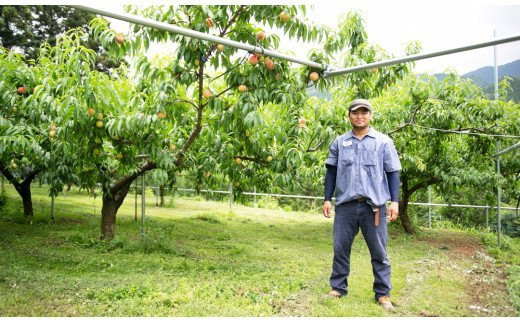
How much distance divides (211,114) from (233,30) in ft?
4.32

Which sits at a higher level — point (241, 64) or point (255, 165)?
point (241, 64)

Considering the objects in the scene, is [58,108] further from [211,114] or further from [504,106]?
[504,106]

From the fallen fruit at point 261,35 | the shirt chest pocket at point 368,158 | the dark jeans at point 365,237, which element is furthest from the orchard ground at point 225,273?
the fallen fruit at point 261,35

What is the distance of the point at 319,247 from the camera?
6.82 m

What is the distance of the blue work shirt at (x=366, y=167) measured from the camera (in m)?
3.22

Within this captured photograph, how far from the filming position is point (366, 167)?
128 inches

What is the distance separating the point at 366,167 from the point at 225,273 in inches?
79.6

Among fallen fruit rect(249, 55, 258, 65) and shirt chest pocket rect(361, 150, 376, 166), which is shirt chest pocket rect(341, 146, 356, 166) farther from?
fallen fruit rect(249, 55, 258, 65)

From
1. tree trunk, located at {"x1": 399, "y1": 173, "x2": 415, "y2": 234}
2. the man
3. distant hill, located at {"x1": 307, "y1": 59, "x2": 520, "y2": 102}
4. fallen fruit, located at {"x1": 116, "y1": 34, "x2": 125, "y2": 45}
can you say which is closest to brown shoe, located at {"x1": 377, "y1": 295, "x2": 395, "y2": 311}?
the man

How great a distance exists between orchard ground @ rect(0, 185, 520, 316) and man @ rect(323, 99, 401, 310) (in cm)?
34

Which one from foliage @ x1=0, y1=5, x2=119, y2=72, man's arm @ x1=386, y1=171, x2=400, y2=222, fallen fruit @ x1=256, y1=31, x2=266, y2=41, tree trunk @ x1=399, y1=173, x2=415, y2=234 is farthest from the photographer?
foliage @ x1=0, y1=5, x2=119, y2=72

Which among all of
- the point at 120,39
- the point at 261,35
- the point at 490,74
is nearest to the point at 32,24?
the point at 120,39

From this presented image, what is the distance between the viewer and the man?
3.23 meters
